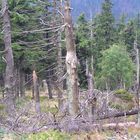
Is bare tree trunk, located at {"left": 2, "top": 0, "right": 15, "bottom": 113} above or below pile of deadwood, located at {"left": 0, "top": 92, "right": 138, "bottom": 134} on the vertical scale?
above

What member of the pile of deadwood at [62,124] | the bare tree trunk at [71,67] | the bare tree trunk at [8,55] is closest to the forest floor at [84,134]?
the pile of deadwood at [62,124]

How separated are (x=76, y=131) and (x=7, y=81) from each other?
9081 millimetres

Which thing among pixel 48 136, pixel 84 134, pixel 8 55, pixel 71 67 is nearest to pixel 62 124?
pixel 84 134

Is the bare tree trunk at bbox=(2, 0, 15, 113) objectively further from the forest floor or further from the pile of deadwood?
the forest floor

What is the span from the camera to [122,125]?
11836mm

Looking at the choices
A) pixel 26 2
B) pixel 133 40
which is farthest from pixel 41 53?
pixel 133 40

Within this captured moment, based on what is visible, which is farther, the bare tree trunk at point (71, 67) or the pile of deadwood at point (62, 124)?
the bare tree trunk at point (71, 67)

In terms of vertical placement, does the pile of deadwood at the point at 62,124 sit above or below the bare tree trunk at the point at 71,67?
below

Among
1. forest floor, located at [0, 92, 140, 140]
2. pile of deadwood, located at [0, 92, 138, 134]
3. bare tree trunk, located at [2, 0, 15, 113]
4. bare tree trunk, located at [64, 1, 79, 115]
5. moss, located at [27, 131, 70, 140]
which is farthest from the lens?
bare tree trunk, located at [2, 0, 15, 113]

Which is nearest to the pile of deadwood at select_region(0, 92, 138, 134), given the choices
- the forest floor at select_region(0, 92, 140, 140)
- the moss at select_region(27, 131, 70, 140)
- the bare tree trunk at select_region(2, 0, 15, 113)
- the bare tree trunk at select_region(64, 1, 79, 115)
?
the forest floor at select_region(0, 92, 140, 140)

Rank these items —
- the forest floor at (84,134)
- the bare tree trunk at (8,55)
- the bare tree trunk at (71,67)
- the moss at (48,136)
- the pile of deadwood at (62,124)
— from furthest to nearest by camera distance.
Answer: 1. the bare tree trunk at (8,55)
2. the bare tree trunk at (71,67)
3. the pile of deadwood at (62,124)
4. the forest floor at (84,134)
5. the moss at (48,136)

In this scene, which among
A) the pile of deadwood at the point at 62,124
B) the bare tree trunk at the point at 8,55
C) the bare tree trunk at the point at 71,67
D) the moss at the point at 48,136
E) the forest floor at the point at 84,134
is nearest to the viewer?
the moss at the point at 48,136

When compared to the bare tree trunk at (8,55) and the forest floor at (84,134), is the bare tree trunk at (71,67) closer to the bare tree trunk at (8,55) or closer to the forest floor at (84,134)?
the forest floor at (84,134)

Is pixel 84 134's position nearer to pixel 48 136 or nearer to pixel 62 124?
pixel 62 124
